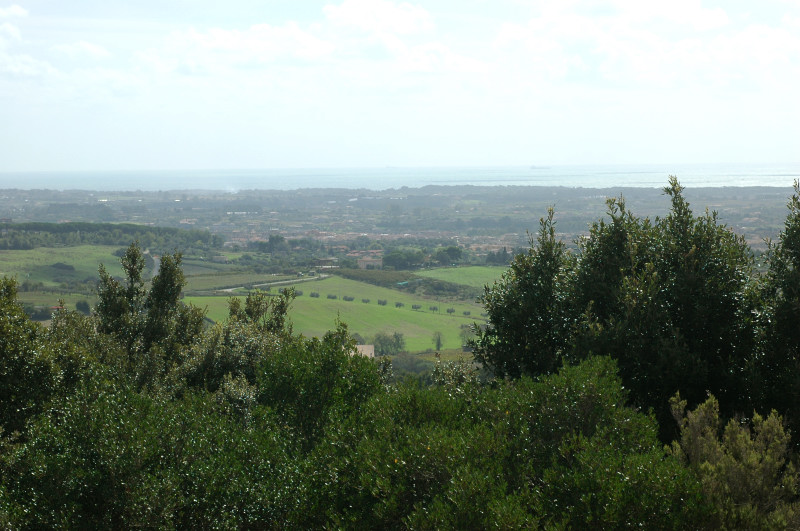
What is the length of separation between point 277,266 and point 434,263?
30490 mm

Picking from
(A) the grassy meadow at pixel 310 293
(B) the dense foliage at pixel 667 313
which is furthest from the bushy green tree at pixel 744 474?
(A) the grassy meadow at pixel 310 293

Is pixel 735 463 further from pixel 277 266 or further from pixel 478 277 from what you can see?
pixel 277 266

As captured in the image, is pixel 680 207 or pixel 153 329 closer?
pixel 680 207

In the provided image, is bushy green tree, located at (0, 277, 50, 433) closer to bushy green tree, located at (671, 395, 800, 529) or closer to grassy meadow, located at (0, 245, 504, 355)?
bushy green tree, located at (671, 395, 800, 529)

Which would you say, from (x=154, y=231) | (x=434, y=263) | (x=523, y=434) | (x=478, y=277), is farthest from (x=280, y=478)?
A: (x=154, y=231)

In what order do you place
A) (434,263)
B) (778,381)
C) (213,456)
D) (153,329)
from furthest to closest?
(434,263) < (153,329) < (778,381) < (213,456)

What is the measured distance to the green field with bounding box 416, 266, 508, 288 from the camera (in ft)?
306

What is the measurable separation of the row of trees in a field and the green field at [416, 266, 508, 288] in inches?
2950

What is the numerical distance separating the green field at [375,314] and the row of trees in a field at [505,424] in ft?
148

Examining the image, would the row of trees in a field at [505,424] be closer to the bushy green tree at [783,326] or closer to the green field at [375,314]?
the bushy green tree at [783,326]

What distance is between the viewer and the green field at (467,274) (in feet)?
306

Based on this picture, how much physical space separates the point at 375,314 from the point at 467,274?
28079mm

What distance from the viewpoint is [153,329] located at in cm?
2267

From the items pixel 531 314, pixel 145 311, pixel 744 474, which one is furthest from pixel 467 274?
pixel 744 474
